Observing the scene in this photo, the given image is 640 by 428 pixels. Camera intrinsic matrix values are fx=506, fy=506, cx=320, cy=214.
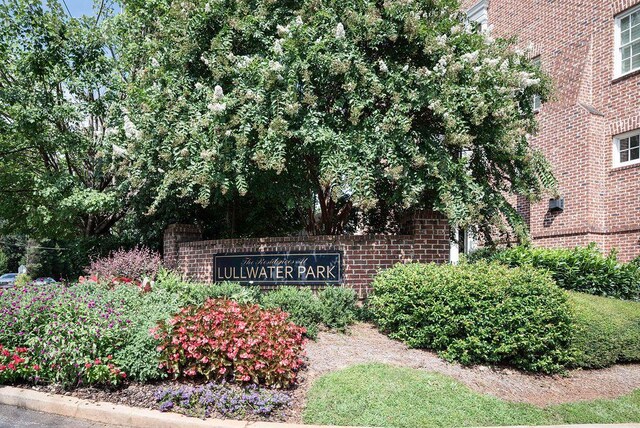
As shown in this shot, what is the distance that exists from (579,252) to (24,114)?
1230cm

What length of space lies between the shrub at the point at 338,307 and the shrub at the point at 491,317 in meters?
0.91

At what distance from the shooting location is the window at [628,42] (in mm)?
11695

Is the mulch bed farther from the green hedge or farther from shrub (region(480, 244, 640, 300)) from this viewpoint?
shrub (region(480, 244, 640, 300))

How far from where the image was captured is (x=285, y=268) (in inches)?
341

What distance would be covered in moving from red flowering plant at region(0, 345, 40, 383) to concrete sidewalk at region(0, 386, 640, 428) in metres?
0.18

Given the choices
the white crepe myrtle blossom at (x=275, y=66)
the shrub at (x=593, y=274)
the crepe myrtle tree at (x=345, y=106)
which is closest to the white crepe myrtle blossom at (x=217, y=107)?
the crepe myrtle tree at (x=345, y=106)

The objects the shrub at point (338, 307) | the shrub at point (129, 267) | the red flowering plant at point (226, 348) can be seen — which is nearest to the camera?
the red flowering plant at point (226, 348)

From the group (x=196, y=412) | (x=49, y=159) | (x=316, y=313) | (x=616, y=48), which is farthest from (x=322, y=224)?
(x=49, y=159)

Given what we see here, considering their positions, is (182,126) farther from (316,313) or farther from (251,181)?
(316,313)

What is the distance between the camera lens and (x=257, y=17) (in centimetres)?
843

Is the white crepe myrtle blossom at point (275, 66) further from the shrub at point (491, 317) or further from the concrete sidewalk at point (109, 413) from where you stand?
the concrete sidewalk at point (109, 413)

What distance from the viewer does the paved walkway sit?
470cm

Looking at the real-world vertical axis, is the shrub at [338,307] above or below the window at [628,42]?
below

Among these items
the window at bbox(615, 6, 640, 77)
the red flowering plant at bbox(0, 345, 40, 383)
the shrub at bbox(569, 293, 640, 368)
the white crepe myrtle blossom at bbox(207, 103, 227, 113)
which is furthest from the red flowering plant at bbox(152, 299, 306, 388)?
the window at bbox(615, 6, 640, 77)
